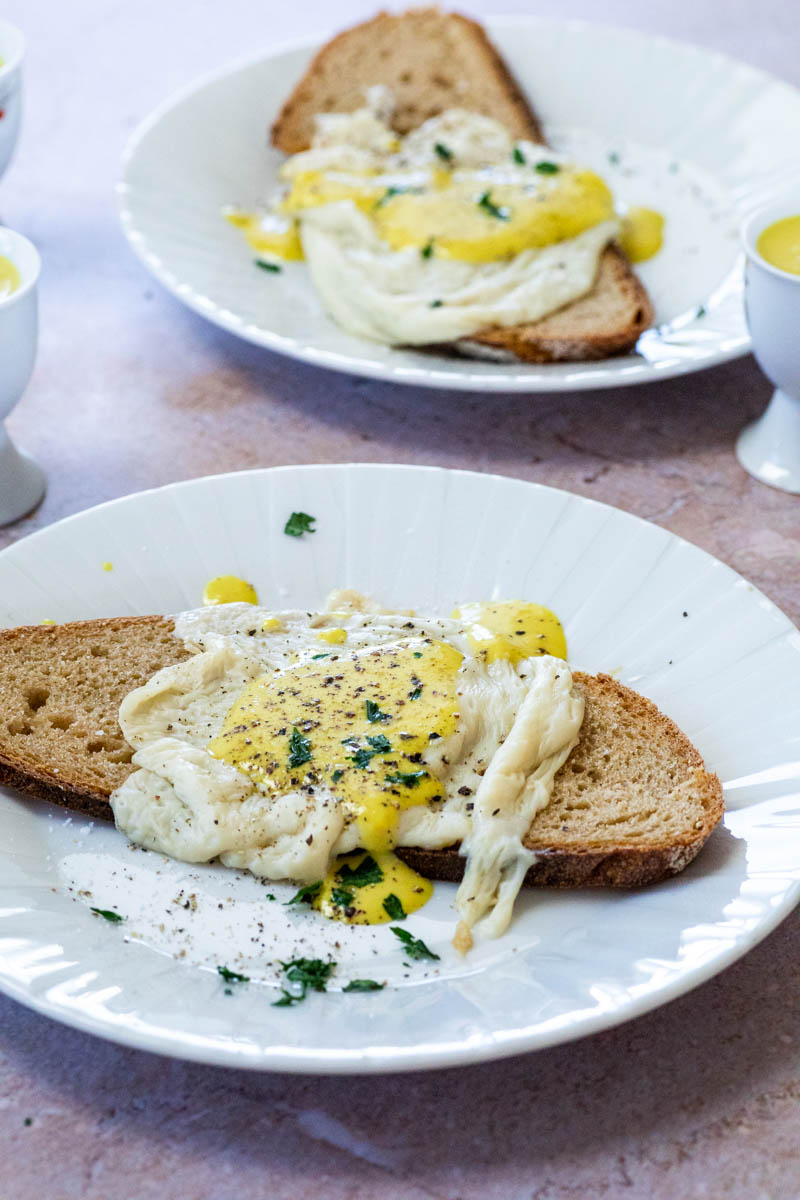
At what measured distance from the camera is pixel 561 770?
2455 mm

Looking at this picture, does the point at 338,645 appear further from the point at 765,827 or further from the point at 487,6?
the point at 487,6

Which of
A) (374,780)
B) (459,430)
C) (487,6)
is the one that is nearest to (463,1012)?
(374,780)

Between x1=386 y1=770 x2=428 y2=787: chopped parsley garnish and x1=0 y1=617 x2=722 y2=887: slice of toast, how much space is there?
0.43 feet

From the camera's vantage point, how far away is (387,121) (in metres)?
4.72

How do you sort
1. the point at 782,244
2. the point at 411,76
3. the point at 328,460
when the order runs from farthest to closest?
1. the point at 411,76
2. the point at 328,460
3. the point at 782,244

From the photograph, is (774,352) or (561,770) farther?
(774,352)

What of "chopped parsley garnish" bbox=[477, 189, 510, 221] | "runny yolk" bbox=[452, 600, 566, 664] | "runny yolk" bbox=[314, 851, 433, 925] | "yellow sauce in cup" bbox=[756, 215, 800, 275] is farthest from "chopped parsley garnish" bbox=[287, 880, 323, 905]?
"chopped parsley garnish" bbox=[477, 189, 510, 221]

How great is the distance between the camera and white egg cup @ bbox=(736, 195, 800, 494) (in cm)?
320

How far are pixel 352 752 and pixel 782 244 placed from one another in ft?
6.68

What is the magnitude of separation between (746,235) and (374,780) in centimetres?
199

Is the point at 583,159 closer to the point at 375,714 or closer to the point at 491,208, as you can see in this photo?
the point at 491,208

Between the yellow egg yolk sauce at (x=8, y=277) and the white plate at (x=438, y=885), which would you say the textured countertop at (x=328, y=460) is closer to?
the white plate at (x=438, y=885)

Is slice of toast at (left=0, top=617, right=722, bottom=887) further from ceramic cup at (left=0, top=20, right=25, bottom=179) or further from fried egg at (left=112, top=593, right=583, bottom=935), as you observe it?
ceramic cup at (left=0, top=20, right=25, bottom=179)

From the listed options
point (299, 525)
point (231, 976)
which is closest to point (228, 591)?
point (299, 525)
